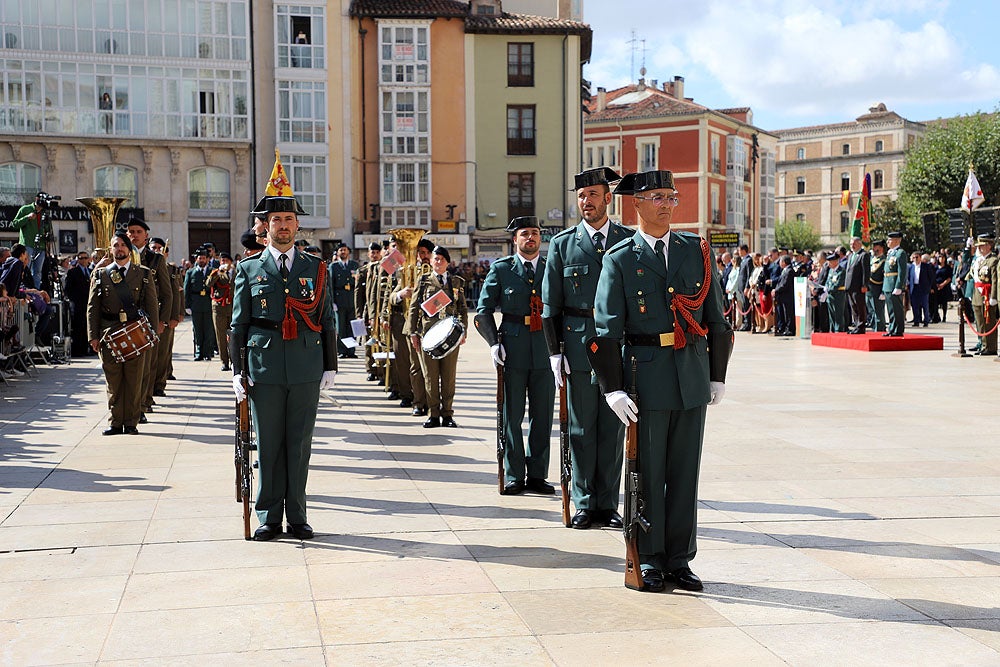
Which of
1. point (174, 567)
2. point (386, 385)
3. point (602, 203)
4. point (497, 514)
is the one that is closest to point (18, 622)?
point (174, 567)

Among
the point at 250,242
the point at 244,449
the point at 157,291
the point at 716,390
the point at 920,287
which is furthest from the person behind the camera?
the point at 920,287

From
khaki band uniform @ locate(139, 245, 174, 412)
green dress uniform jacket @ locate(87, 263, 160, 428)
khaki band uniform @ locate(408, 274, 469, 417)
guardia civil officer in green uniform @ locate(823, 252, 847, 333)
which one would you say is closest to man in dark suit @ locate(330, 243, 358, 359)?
khaki band uniform @ locate(139, 245, 174, 412)

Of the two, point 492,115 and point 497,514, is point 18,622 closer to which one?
point 497,514

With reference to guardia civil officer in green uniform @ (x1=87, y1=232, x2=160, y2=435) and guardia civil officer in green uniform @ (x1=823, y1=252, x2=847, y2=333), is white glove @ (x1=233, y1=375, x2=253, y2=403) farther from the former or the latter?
guardia civil officer in green uniform @ (x1=823, y1=252, x2=847, y2=333)

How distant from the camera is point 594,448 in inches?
280

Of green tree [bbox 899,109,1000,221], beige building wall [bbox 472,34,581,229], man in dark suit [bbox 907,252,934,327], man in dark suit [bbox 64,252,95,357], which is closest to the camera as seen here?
man in dark suit [bbox 64,252,95,357]

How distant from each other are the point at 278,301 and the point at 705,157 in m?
62.2

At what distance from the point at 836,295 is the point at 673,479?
19811 millimetres

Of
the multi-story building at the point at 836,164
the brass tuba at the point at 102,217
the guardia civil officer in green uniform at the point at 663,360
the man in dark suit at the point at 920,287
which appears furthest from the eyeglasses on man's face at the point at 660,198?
the multi-story building at the point at 836,164

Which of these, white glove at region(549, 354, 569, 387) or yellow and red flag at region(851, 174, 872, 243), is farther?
yellow and red flag at region(851, 174, 872, 243)

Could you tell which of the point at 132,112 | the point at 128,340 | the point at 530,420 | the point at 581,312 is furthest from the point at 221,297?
the point at 132,112

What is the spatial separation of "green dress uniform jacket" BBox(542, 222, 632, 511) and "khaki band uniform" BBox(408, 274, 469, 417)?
4158mm

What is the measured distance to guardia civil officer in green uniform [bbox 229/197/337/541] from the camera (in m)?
6.85

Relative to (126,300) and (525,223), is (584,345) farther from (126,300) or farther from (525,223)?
(126,300)
